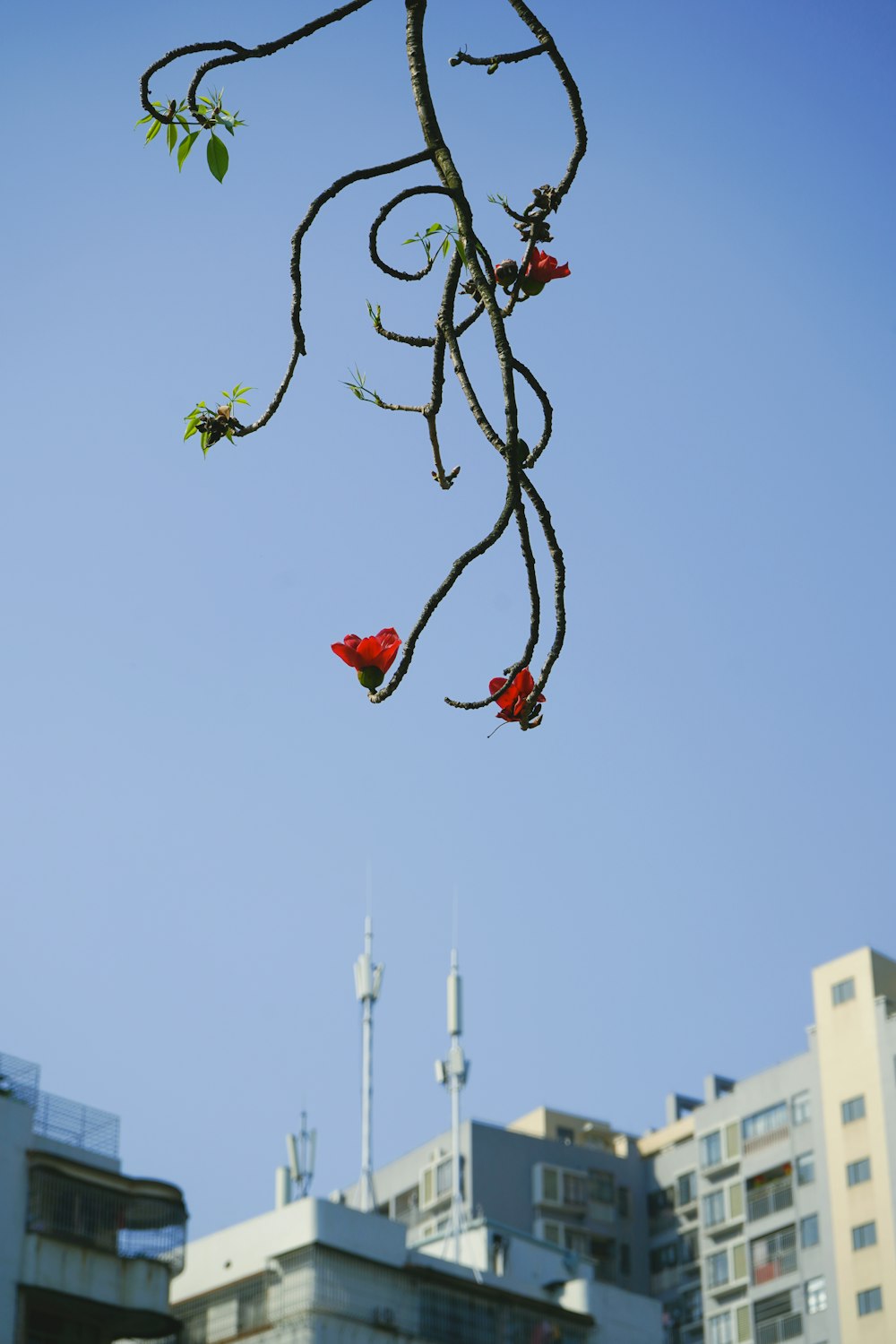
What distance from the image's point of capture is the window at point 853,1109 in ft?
147

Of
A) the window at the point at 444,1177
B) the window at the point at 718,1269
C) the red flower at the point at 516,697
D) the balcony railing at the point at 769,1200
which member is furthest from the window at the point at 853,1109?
the red flower at the point at 516,697

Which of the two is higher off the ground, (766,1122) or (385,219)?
(766,1122)

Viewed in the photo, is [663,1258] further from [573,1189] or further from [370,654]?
[370,654]

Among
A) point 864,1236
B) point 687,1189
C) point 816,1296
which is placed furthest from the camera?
point 687,1189

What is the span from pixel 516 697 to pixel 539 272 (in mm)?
636

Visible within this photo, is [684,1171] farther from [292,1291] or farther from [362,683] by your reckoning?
[362,683]

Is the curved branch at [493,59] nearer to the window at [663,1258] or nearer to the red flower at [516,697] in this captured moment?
the red flower at [516,697]

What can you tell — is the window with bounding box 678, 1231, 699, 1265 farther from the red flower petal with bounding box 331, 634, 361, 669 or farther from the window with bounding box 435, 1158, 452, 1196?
the red flower petal with bounding box 331, 634, 361, 669

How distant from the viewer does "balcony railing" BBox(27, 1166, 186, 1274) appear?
81.3ft

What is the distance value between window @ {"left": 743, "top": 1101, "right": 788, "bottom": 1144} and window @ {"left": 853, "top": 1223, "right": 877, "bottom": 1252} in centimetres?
478

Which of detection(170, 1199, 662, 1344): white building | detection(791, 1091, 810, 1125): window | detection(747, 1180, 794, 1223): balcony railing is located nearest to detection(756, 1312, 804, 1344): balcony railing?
detection(747, 1180, 794, 1223): balcony railing

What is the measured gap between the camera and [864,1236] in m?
43.8

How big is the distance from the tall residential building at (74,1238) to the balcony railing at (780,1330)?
74.3 ft

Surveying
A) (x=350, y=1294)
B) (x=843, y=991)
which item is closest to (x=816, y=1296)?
(x=843, y=991)
